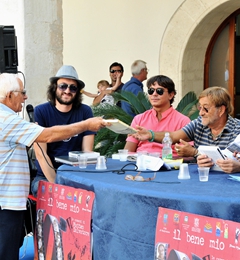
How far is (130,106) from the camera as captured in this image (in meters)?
8.28

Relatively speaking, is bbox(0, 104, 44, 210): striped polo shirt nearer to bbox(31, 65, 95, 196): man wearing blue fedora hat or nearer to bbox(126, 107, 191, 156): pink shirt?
bbox(31, 65, 95, 196): man wearing blue fedora hat

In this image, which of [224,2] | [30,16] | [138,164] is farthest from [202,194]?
[224,2]

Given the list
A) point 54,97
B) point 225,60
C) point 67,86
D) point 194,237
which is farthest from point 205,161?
point 225,60

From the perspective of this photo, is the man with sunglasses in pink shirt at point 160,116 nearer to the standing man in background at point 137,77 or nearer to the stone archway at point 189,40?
the standing man in background at point 137,77

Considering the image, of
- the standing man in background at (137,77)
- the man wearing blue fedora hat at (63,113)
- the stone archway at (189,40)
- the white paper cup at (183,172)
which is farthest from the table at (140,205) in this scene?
the stone archway at (189,40)

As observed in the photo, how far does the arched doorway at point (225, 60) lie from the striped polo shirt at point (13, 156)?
642 cm

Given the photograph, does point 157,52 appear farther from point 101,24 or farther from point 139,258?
point 139,258

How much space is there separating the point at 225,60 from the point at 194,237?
23.3 ft

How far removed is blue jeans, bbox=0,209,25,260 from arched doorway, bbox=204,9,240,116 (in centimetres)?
649

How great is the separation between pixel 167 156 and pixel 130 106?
320 centimetres

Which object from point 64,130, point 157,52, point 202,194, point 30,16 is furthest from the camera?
point 157,52

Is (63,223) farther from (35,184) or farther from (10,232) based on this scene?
(35,184)

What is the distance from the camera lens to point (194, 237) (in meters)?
3.76

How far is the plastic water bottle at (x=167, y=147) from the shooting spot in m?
5.14
